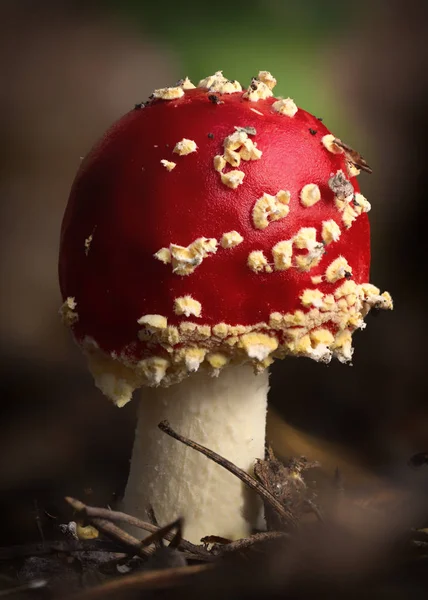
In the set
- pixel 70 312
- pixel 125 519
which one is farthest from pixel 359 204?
pixel 125 519

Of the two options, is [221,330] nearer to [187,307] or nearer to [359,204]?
[187,307]

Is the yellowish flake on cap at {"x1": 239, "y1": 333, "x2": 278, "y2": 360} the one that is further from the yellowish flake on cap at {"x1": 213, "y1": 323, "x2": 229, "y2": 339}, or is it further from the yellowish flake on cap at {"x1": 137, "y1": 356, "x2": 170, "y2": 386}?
the yellowish flake on cap at {"x1": 137, "y1": 356, "x2": 170, "y2": 386}

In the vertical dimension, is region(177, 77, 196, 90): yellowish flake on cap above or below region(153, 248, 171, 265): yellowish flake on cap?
above

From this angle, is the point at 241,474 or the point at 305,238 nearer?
the point at 305,238

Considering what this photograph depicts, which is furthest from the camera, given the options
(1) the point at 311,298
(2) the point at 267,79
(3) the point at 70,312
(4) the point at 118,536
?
(2) the point at 267,79

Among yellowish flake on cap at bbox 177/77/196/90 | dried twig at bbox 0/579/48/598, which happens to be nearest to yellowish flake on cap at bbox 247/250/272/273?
yellowish flake on cap at bbox 177/77/196/90

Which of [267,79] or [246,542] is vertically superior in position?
[267,79]
